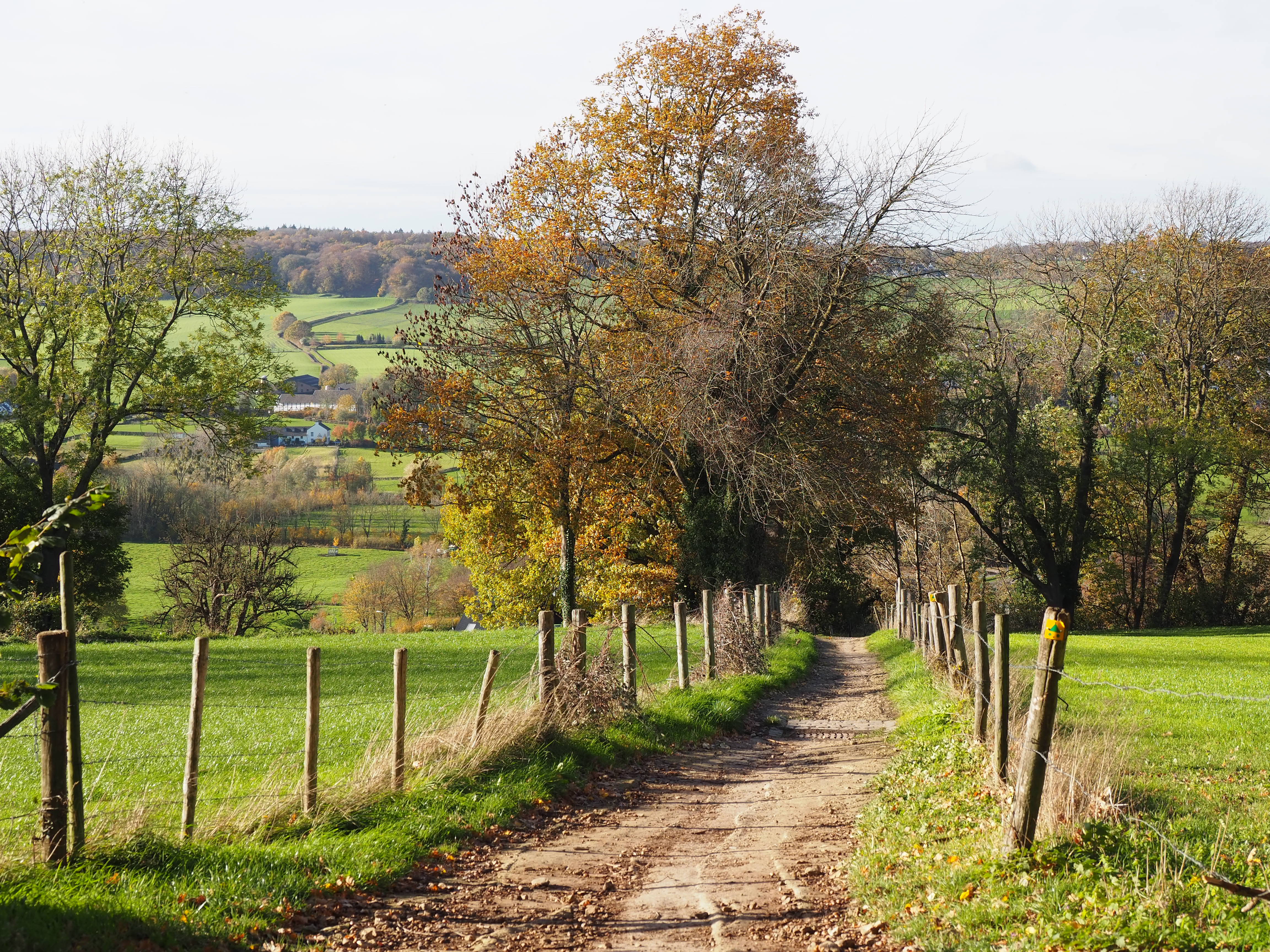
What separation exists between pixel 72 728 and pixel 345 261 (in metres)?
107

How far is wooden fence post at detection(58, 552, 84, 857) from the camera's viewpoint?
5.94 m

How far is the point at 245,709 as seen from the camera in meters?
17.2

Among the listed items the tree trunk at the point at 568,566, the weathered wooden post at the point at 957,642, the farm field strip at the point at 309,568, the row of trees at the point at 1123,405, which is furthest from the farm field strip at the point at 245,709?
the farm field strip at the point at 309,568

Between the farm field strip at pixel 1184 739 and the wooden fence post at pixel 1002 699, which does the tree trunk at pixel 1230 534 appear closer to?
the farm field strip at pixel 1184 739

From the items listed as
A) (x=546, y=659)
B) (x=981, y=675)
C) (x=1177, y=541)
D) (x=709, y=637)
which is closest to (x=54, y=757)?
(x=546, y=659)

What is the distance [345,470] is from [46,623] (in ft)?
169

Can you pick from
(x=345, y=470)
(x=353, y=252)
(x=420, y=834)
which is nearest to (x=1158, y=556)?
(x=420, y=834)

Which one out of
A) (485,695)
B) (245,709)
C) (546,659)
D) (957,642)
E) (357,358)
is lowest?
(245,709)

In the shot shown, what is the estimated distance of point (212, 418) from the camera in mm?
36156

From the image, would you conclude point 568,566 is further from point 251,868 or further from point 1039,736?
point 1039,736

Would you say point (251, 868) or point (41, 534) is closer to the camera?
point (41, 534)

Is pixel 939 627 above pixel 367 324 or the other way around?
the other way around

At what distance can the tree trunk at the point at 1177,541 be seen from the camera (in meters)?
42.4

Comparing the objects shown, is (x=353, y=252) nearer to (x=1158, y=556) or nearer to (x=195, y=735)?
(x=1158, y=556)
